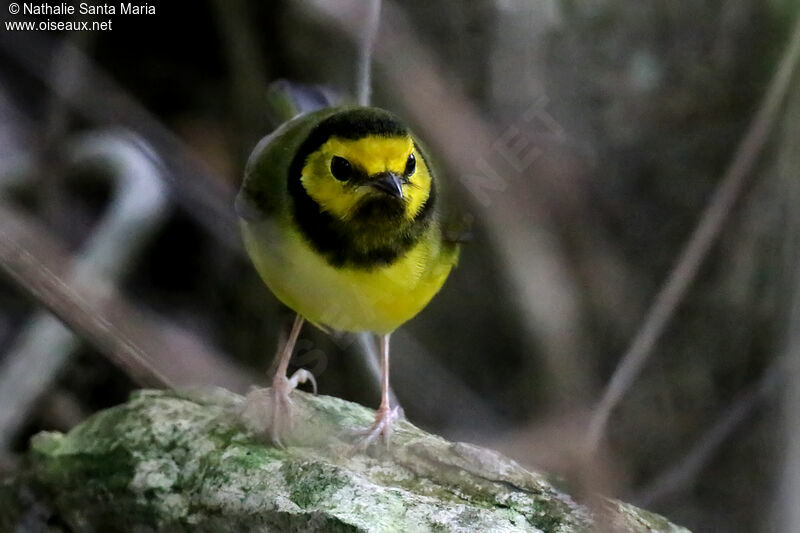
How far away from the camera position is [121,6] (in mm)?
2910

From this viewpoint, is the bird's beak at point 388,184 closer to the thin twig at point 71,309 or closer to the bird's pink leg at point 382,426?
the bird's pink leg at point 382,426

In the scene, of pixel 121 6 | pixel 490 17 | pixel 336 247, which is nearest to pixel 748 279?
pixel 490 17

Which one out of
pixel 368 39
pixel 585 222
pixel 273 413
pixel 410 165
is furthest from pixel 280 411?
pixel 585 222

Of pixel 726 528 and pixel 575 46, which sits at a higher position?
pixel 575 46

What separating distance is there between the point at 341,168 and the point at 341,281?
185 mm

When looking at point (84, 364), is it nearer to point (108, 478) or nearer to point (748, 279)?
point (108, 478)

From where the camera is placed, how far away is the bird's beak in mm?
1483

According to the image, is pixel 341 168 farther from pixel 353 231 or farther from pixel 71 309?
pixel 71 309

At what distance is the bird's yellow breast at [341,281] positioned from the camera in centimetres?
155

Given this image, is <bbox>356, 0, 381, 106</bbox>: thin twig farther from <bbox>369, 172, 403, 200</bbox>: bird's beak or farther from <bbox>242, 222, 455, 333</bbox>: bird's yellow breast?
<bbox>242, 222, 455, 333</bbox>: bird's yellow breast

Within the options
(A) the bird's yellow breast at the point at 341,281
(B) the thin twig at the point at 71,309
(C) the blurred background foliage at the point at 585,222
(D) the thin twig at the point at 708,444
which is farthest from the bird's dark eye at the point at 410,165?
(D) the thin twig at the point at 708,444

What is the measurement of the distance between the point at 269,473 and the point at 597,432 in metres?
0.60

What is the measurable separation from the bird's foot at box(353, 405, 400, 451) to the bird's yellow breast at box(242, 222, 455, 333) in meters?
0.15

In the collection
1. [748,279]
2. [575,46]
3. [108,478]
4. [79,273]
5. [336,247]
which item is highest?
[575,46]
